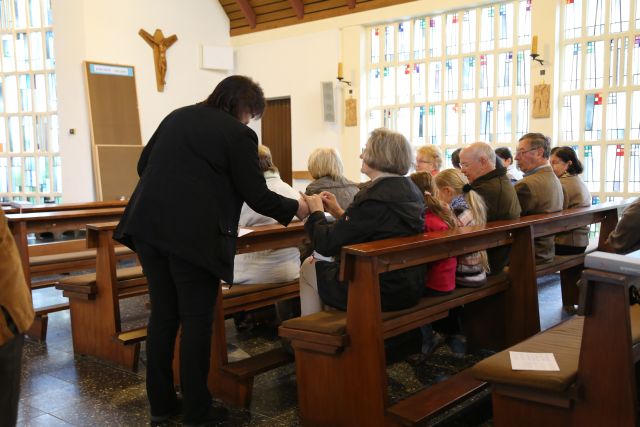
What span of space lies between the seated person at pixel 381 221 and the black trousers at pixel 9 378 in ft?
4.30

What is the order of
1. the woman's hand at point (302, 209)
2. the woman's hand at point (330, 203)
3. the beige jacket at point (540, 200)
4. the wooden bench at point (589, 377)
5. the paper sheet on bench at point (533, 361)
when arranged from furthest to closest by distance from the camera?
the beige jacket at point (540, 200)
the woman's hand at point (330, 203)
the woman's hand at point (302, 209)
the paper sheet on bench at point (533, 361)
the wooden bench at point (589, 377)

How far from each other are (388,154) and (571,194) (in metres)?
2.53

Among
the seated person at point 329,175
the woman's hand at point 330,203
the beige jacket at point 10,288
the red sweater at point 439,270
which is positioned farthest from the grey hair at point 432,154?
the beige jacket at point 10,288

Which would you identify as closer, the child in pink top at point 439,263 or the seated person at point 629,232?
the seated person at point 629,232

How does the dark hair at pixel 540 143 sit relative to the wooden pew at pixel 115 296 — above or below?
above

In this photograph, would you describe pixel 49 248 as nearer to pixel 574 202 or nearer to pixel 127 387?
pixel 127 387

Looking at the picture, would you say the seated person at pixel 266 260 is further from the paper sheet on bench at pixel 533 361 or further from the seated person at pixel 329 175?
the paper sheet on bench at pixel 533 361

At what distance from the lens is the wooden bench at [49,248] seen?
360cm

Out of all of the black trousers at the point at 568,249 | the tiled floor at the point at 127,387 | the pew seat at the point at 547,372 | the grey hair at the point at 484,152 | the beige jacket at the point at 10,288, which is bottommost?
the tiled floor at the point at 127,387

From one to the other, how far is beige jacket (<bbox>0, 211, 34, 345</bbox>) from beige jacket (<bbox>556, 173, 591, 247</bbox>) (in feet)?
12.2

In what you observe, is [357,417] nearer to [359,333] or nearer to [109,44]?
[359,333]

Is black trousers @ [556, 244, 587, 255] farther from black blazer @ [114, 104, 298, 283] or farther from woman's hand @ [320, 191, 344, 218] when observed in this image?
black blazer @ [114, 104, 298, 283]

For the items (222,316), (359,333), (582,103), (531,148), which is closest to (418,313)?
(359,333)

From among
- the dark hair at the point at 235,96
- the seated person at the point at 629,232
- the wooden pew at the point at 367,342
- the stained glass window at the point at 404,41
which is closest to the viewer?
the wooden pew at the point at 367,342
